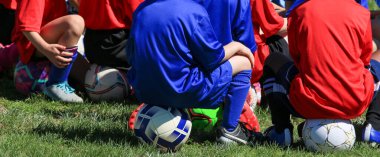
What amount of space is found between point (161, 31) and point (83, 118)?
4.25ft

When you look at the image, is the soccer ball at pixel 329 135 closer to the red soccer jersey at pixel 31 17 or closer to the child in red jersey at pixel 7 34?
the red soccer jersey at pixel 31 17

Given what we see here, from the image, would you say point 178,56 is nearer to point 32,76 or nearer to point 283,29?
point 283,29

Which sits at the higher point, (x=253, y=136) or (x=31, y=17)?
(x=31, y=17)

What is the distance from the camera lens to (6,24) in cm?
668

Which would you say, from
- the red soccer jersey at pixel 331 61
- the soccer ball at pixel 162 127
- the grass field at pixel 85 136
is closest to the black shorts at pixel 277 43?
the grass field at pixel 85 136

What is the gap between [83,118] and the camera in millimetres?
5086

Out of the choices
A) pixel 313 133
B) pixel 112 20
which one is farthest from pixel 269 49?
pixel 313 133

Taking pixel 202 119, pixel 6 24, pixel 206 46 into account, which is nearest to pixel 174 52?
pixel 206 46

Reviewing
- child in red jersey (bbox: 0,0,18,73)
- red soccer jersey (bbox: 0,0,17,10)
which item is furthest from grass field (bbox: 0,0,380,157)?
red soccer jersey (bbox: 0,0,17,10)

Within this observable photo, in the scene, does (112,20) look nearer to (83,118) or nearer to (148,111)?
(83,118)

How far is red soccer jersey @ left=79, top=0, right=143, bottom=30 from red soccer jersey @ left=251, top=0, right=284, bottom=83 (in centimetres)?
96

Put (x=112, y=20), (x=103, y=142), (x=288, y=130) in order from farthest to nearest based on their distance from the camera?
(x=112, y=20)
(x=288, y=130)
(x=103, y=142)

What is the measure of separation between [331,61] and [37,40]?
2343 millimetres

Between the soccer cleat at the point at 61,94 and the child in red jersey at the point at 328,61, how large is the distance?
1.95m
